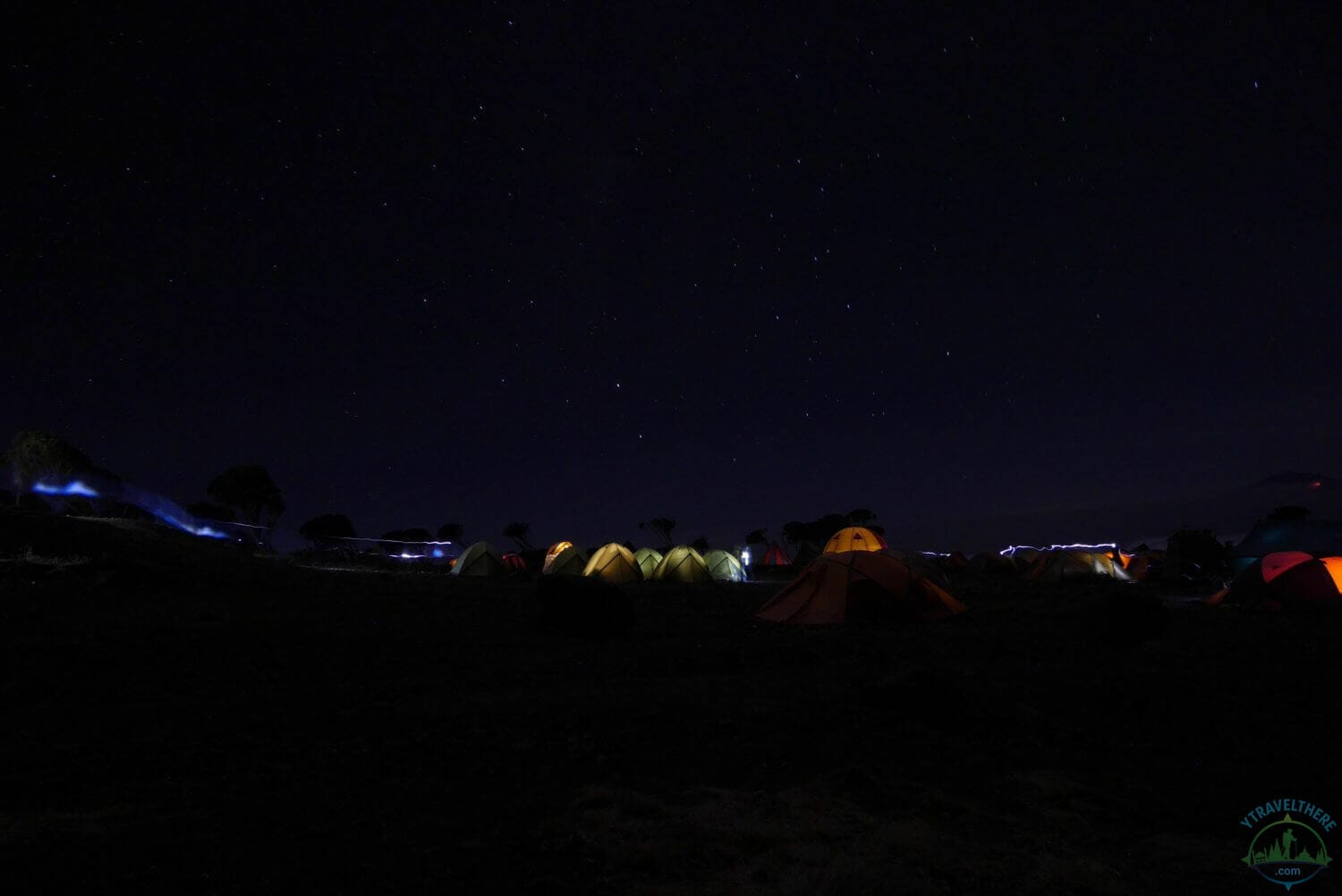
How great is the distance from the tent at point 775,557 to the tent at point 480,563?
88.3 ft

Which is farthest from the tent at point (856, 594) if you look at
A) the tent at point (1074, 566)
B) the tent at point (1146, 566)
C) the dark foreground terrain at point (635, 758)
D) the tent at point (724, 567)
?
the tent at point (1146, 566)

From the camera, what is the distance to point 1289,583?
18.2 metres

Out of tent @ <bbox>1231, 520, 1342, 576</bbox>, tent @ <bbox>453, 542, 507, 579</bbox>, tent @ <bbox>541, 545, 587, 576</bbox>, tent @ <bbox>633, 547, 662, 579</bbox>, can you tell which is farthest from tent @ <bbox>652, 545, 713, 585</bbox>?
tent @ <bbox>1231, 520, 1342, 576</bbox>

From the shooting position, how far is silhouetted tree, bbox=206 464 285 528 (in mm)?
63844

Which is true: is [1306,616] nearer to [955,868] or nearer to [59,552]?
[955,868]

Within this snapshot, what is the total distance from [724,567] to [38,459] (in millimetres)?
34280

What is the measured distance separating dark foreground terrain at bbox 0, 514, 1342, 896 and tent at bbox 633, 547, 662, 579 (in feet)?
70.2

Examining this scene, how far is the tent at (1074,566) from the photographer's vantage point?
115 ft

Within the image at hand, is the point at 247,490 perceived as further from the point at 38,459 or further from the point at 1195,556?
the point at 1195,556

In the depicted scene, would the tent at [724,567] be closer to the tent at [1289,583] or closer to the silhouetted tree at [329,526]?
Result: the tent at [1289,583]

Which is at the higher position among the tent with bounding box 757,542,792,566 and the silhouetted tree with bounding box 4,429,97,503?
the silhouetted tree with bounding box 4,429,97,503

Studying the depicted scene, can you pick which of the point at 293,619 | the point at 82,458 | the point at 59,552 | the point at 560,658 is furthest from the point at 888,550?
the point at 82,458

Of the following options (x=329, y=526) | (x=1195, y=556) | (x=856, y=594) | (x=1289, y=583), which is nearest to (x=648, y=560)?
(x=856, y=594)

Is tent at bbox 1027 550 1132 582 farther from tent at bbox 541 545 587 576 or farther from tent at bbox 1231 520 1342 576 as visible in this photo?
tent at bbox 541 545 587 576
